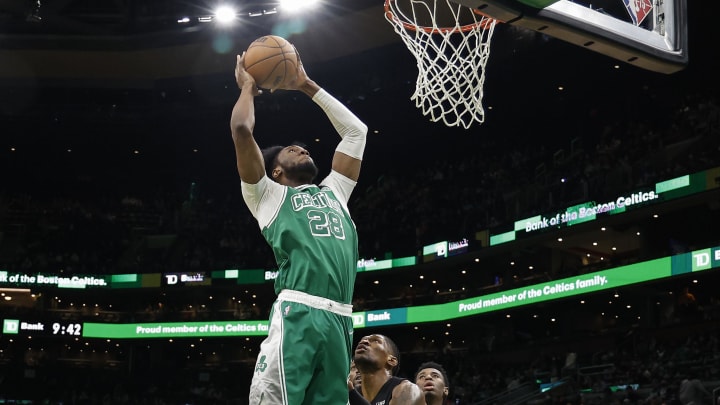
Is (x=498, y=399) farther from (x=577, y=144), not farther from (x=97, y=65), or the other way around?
(x=97, y=65)

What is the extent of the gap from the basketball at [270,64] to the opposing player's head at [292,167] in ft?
1.00

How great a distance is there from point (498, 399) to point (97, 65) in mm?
15754

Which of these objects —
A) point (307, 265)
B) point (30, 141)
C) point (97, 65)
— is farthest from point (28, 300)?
point (307, 265)

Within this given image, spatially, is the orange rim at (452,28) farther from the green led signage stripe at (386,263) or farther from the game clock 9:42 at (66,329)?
the game clock 9:42 at (66,329)

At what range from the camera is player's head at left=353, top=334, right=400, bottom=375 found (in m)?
4.95

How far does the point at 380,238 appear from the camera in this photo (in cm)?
2697

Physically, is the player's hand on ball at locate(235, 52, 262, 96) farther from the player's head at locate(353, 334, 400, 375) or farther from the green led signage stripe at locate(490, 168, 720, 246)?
the green led signage stripe at locate(490, 168, 720, 246)

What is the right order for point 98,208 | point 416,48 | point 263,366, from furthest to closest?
point 98,208 → point 416,48 → point 263,366

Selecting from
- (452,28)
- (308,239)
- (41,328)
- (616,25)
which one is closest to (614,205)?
(452,28)

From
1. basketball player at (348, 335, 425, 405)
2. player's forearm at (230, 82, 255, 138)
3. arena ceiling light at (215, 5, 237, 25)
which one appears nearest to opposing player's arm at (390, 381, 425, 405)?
basketball player at (348, 335, 425, 405)

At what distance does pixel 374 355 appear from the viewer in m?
4.97

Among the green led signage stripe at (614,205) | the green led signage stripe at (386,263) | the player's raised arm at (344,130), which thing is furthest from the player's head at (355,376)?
the green led signage stripe at (386,263)

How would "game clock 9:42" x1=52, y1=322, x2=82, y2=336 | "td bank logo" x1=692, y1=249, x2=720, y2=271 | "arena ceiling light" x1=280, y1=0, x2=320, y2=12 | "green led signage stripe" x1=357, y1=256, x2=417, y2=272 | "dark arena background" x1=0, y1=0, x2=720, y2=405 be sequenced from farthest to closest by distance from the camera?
"game clock 9:42" x1=52, y1=322, x2=82, y2=336, "green led signage stripe" x1=357, y1=256, x2=417, y2=272, "arena ceiling light" x1=280, y1=0, x2=320, y2=12, "dark arena background" x1=0, y1=0, x2=720, y2=405, "td bank logo" x1=692, y1=249, x2=720, y2=271

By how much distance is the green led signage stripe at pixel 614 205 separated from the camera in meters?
18.7
